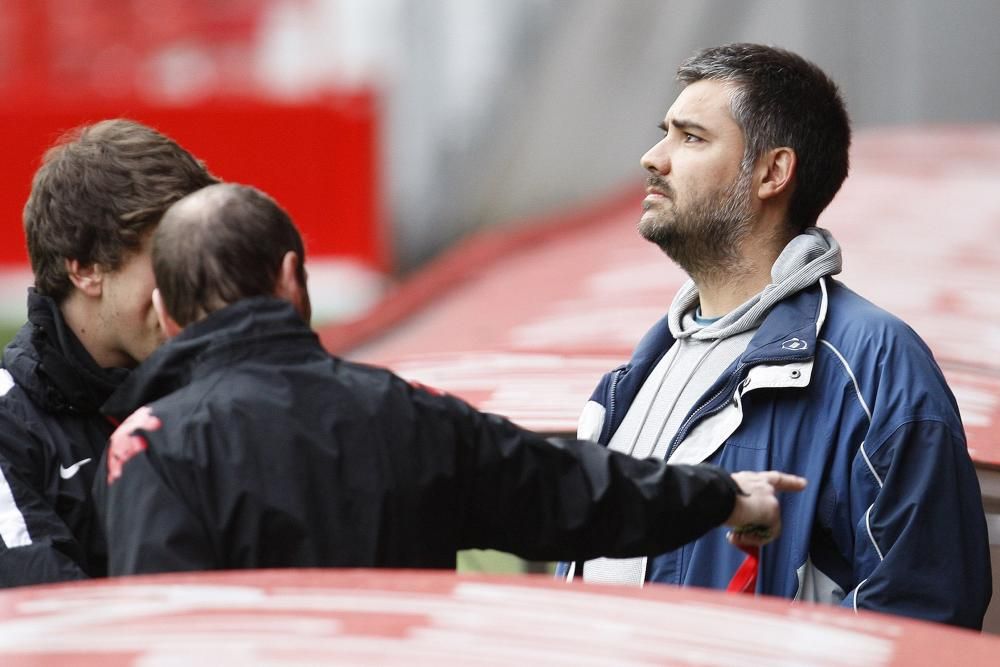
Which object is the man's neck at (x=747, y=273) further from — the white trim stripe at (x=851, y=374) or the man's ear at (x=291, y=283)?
the man's ear at (x=291, y=283)

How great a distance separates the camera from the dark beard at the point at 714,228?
8.65 feet

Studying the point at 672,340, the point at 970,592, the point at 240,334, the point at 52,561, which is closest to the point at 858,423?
the point at 970,592

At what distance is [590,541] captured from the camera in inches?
76.3

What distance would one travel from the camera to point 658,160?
105 inches

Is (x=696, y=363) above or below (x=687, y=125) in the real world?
below

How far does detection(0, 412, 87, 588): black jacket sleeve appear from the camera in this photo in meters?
2.02

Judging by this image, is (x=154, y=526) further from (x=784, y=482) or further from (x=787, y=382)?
(x=787, y=382)

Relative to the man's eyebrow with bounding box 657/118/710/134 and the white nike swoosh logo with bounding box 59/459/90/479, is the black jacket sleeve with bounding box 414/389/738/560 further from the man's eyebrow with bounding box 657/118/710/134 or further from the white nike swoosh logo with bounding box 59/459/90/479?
the man's eyebrow with bounding box 657/118/710/134

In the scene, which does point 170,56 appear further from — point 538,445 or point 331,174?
point 538,445

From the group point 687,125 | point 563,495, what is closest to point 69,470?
point 563,495

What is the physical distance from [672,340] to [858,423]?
484 mm

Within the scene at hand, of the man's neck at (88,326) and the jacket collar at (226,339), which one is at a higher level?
the jacket collar at (226,339)

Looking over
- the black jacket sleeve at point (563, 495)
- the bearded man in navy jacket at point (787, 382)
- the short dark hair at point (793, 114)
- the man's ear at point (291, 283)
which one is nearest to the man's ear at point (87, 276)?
the man's ear at point (291, 283)

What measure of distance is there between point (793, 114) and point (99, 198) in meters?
1.09
